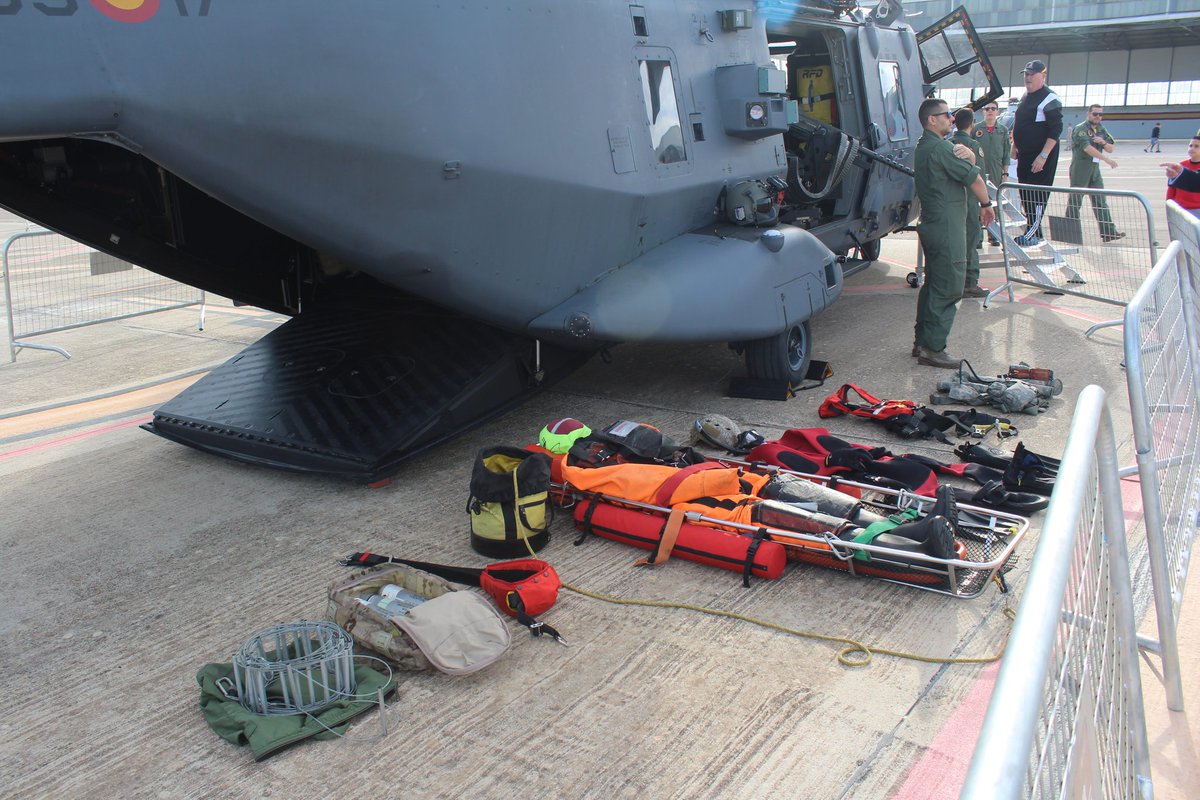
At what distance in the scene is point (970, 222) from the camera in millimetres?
9273

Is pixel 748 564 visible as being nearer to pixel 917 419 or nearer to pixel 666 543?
pixel 666 543

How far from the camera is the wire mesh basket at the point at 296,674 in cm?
324

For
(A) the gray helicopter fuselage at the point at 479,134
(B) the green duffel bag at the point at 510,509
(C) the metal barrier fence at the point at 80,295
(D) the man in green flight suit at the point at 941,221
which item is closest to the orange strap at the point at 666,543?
(B) the green duffel bag at the point at 510,509

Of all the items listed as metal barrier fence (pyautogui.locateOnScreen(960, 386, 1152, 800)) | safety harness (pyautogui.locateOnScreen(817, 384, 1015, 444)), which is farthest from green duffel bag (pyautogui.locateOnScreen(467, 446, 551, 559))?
metal barrier fence (pyautogui.locateOnScreen(960, 386, 1152, 800))

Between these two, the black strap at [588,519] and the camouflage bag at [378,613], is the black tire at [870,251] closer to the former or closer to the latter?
the black strap at [588,519]

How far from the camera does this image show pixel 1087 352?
734cm

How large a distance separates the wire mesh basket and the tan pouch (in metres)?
0.25

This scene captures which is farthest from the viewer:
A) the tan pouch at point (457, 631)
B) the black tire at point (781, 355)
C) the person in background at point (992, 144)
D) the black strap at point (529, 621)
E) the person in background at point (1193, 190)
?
the person in background at point (992, 144)

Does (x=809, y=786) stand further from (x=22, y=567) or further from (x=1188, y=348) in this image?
(x=22, y=567)

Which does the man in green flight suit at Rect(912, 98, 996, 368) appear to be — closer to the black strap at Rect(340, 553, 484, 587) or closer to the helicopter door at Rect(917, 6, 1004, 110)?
the helicopter door at Rect(917, 6, 1004, 110)

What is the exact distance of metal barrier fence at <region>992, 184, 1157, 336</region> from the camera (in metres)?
8.57

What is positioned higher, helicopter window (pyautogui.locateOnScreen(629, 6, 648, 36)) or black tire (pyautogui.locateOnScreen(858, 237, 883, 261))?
helicopter window (pyautogui.locateOnScreen(629, 6, 648, 36))

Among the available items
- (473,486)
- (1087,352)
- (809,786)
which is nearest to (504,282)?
(473,486)

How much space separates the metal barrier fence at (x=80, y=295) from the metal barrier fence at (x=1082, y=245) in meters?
8.01
